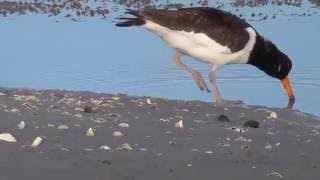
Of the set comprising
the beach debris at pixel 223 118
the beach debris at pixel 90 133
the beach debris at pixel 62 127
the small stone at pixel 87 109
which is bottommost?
the beach debris at pixel 223 118

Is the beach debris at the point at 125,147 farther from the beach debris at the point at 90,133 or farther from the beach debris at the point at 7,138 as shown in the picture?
the beach debris at the point at 7,138

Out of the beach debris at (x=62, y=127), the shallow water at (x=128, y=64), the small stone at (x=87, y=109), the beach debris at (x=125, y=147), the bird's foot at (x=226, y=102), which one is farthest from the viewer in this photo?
the shallow water at (x=128, y=64)

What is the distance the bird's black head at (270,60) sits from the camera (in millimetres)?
10148

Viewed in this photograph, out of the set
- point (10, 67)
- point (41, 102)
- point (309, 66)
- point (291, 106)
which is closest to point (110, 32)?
point (10, 67)

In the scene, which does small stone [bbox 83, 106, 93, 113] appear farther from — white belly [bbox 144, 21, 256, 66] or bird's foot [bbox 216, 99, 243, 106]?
bird's foot [bbox 216, 99, 243, 106]

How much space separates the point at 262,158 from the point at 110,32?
10.2 metres

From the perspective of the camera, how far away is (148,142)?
6227 millimetres

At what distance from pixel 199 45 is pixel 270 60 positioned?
59.2 inches

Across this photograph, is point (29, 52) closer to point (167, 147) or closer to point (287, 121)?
point (287, 121)

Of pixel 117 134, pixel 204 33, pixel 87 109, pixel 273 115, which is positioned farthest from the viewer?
pixel 204 33

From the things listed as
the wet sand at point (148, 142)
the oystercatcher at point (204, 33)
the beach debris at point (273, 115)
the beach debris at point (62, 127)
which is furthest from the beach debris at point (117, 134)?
the oystercatcher at point (204, 33)

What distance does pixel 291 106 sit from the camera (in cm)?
1000

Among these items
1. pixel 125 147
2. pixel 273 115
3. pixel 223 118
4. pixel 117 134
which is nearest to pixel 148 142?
pixel 117 134

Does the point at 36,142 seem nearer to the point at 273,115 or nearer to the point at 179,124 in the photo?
the point at 179,124
